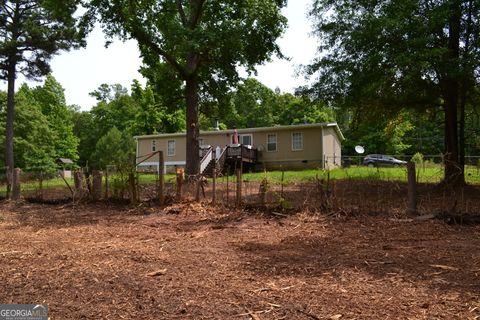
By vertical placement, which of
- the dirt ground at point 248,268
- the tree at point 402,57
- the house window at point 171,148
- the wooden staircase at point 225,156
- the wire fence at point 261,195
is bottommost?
the dirt ground at point 248,268

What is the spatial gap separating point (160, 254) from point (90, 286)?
1474 millimetres

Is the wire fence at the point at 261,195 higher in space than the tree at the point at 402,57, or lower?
lower

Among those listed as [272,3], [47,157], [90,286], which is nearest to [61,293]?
[90,286]

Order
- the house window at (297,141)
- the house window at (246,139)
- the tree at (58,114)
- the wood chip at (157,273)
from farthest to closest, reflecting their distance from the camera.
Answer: the tree at (58,114) → the house window at (246,139) → the house window at (297,141) → the wood chip at (157,273)

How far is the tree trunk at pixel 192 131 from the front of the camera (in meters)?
16.7

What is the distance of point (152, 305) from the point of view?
3500 mm

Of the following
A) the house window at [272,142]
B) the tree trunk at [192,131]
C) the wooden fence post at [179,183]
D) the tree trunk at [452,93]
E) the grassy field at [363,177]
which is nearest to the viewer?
the wooden fence post at [179,183]

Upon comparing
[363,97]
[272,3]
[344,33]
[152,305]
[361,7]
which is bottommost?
[152,305]

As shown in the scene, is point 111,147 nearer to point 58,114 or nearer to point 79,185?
point 58,114

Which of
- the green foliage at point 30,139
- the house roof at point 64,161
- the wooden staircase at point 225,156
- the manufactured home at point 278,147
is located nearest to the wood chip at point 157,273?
the wooden staircase at point 225,156

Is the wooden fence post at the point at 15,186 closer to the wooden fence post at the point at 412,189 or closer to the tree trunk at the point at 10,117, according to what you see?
the wooden fence post at the point at 412,189

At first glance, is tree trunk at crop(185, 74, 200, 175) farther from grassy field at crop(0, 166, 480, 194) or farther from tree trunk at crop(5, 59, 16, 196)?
tree trunk at crop(5, 59, 16, 196)

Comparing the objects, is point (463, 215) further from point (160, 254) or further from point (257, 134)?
point (257, 134)

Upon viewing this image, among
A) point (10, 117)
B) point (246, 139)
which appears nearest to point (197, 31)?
point (10, 117)
